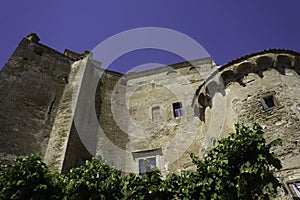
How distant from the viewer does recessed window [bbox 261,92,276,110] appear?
11.3 m

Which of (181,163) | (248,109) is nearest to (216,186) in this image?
(248,109)

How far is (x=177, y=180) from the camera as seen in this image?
8.21 m

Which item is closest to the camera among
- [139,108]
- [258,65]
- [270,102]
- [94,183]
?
[94,183]

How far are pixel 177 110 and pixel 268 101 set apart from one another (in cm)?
782

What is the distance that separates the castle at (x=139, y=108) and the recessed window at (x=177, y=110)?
7 cm

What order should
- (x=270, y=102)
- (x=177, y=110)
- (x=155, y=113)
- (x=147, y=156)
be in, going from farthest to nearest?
(x=155, y=113)
(x=177, y=110)
(x=147, y=156)
(x=270, y=102)

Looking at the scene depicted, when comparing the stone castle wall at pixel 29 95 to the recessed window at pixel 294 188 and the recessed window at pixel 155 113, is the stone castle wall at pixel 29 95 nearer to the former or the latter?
the recessed window at pixel 155 113

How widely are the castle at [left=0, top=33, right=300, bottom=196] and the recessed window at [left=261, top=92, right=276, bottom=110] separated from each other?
0.04 meters

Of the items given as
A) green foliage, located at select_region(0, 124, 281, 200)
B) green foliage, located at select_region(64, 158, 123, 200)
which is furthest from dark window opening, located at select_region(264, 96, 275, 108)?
green foliage, located at select_region(64, 158, 123, 200)

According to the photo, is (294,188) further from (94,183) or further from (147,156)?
(147,156)

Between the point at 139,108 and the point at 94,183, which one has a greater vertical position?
the point at 139,108

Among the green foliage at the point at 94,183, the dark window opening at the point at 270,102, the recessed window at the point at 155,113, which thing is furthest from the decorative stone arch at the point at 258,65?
the green foliage at the point at 94,183

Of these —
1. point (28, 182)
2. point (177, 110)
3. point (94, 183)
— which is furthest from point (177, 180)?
point (177, 110)

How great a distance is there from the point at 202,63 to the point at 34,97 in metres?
11.8
